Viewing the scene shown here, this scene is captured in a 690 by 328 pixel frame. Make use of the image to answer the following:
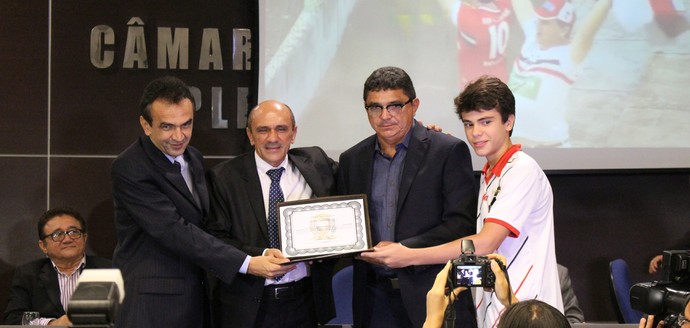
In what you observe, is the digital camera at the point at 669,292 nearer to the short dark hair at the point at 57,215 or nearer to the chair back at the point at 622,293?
the chair back at the point at 622,293

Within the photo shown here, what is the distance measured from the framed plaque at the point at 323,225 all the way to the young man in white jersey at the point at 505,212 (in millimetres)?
176

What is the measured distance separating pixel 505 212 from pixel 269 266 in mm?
1023

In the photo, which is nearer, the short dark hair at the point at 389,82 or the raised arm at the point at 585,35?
the short dark hair at the point at 389,82

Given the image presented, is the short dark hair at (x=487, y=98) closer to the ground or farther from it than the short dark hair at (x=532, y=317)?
farther from it

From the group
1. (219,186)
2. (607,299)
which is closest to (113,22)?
(219,186)

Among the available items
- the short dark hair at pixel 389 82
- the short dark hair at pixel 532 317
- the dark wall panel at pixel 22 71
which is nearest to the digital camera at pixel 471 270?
the short dark hair at pixel 532 317

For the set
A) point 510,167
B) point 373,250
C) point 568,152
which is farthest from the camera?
point 568,152

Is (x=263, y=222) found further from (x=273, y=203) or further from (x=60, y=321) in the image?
(x=60, y=321)

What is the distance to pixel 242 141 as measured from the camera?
5.94 m

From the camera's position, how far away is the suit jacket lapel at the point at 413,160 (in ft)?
13.1

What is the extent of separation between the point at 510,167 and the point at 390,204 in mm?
670

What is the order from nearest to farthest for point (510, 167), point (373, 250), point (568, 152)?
point (510, 167)
point (373, 250)
point (568, 152)

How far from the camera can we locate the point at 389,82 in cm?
403

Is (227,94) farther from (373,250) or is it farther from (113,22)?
(373,250)
